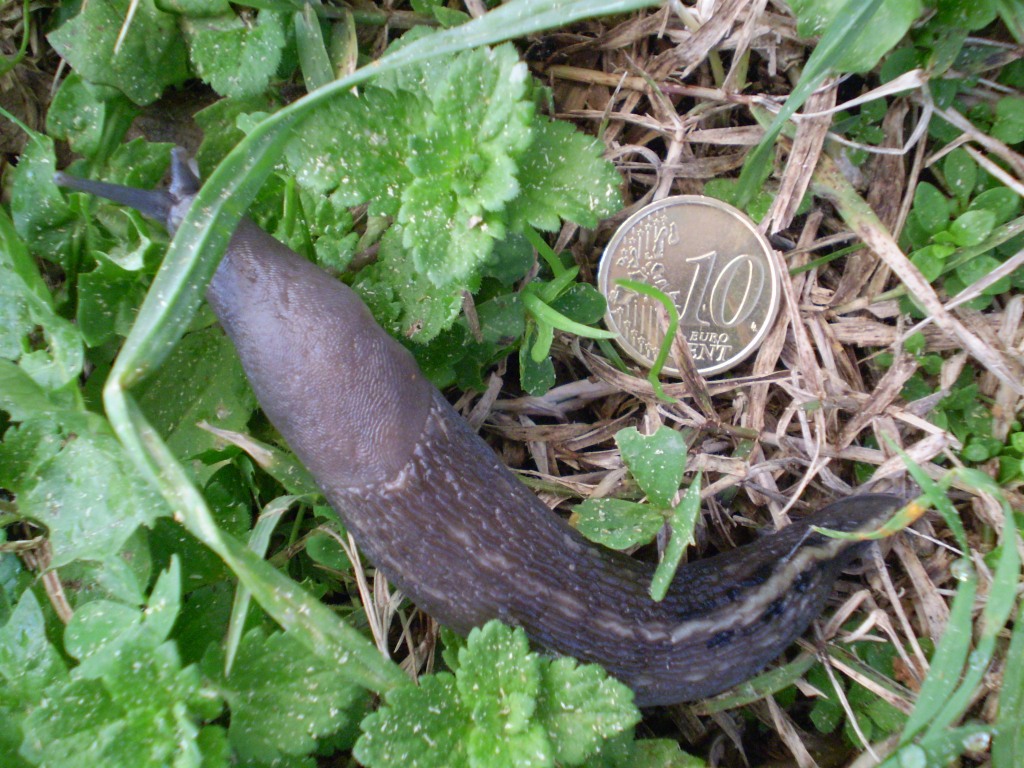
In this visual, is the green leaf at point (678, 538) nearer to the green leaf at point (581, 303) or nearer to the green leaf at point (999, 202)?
the green leaf at point (581, 303)

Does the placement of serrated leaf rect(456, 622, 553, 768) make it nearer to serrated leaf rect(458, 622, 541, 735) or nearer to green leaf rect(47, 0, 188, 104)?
serrated leaf rect(458, 622, 541, 735)

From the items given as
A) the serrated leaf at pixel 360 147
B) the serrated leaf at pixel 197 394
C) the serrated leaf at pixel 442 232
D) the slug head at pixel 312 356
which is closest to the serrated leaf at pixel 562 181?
the serrated leaf at pixel 442 232

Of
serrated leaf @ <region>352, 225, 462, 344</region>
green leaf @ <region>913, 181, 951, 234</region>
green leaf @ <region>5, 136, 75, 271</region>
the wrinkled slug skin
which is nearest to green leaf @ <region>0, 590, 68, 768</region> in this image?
the wrinkled slug skin

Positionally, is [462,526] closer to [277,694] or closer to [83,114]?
[277,694]

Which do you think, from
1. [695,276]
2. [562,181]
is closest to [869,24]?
[695,276]

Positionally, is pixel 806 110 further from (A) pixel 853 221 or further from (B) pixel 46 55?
(B) pixel 46 55
